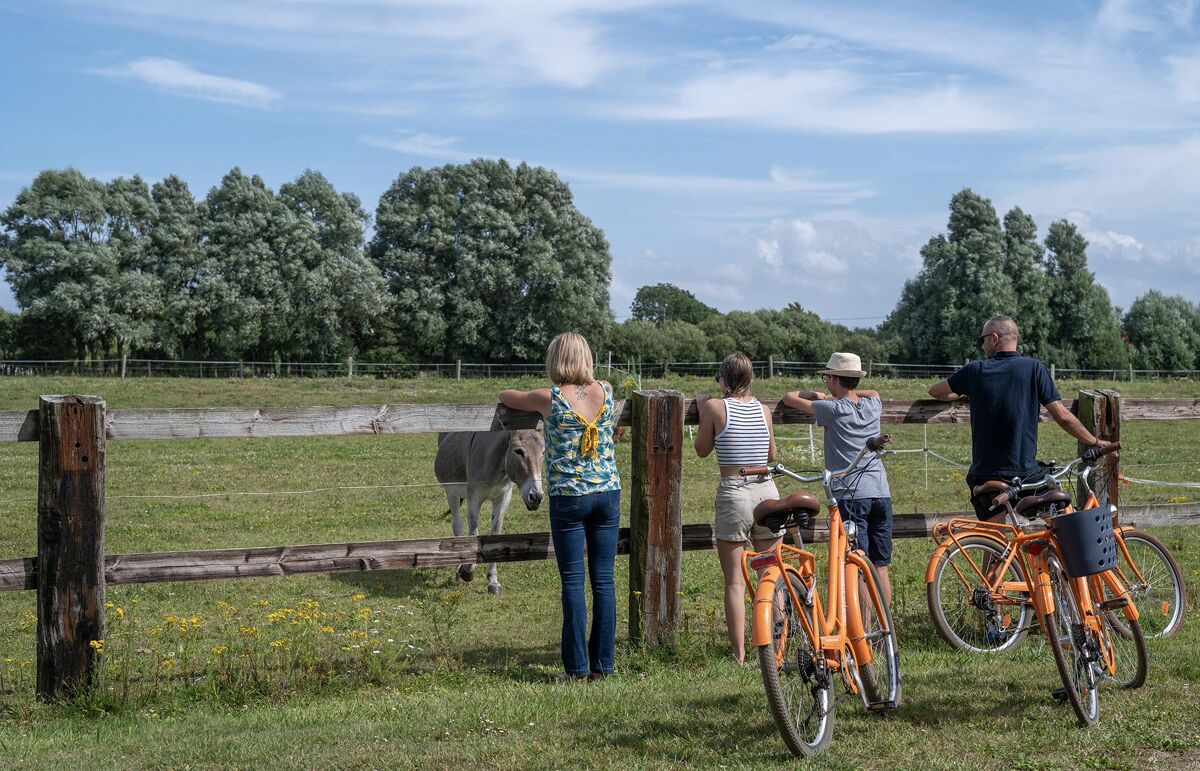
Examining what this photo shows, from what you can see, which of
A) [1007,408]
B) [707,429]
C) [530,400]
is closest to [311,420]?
[530,400]

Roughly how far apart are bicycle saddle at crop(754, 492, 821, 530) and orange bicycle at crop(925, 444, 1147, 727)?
148cm

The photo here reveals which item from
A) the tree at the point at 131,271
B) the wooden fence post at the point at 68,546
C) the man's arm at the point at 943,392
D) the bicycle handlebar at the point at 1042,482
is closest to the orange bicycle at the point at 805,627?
the bicycle handlebar at the point at 1042,482

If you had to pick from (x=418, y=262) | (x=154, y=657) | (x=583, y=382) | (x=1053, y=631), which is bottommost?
(x=154, y=657)

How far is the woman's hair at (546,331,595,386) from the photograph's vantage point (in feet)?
22.4

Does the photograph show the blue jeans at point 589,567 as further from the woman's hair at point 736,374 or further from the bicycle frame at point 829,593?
the bicycle frame at point 829,593

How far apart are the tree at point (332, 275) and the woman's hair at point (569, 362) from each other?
56.6 m

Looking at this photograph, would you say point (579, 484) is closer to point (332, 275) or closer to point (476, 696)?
point (476, 696)

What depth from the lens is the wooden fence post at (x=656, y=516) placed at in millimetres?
7477

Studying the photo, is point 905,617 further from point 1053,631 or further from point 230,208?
point 230,208

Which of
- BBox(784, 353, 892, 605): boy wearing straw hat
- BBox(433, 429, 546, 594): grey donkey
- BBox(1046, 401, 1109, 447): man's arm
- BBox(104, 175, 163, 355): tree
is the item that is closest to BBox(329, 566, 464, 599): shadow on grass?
BBox(433, 429, 546, 594): grey donkey

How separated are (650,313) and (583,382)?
108983mm

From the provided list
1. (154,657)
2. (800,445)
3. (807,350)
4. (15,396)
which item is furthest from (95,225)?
(154,657)

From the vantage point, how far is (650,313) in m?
116

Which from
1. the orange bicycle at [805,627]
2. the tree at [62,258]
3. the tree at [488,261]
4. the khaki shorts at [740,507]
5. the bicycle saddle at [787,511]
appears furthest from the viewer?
the tree at [488,261]
